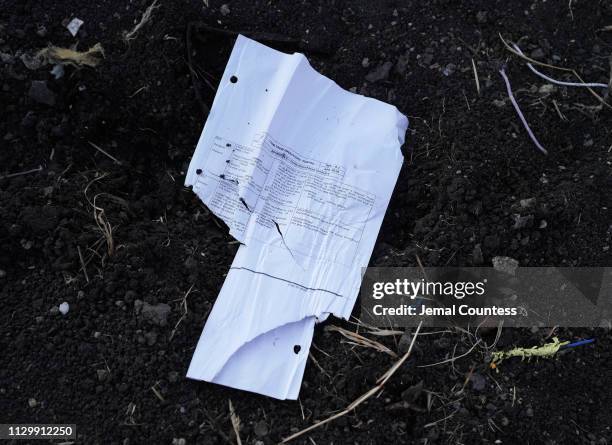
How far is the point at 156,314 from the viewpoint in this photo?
1376mm

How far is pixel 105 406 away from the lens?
51.4 inches

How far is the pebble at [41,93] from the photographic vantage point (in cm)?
149

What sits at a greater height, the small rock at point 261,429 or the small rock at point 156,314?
the small rock at point 156,314

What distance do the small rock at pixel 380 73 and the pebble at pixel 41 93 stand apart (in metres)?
0.85

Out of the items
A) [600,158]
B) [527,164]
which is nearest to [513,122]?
[527,164]

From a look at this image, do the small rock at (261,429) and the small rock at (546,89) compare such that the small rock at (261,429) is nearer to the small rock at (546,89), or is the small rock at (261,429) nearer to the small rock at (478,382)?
the small rock at (478,382)

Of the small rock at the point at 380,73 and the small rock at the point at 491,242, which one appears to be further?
the small rock at the point at 380,73

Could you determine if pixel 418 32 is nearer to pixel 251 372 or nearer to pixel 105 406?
pixel 251 372

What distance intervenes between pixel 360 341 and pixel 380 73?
747 mm

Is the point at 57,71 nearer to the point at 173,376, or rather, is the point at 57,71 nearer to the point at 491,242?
the point at 173,376

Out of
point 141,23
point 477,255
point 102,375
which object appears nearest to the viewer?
point 102,375

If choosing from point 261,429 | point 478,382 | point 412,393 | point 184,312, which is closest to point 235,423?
point 261,429

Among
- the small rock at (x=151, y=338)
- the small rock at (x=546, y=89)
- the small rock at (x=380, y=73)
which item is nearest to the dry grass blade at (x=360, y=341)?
the small rock at (x=151, y=338)

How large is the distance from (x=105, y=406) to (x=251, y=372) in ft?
1.09
